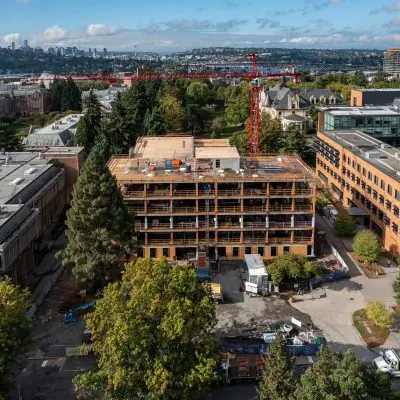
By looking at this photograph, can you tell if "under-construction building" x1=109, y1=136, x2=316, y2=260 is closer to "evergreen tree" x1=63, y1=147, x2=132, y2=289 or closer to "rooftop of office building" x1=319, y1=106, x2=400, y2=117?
"evergreen tree" x1=63, y1=147, x2=132, y2=289

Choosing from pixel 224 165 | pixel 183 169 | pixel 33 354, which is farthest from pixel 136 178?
pixel 33 354

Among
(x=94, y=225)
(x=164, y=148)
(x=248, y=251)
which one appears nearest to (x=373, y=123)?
(x=164, y=148)

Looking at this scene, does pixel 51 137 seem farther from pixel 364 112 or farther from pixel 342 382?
pixel 342 382

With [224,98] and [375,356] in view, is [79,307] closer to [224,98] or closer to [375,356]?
[375,356]

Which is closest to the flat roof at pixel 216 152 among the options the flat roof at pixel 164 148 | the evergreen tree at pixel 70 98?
the flat roof at pixel 164 148

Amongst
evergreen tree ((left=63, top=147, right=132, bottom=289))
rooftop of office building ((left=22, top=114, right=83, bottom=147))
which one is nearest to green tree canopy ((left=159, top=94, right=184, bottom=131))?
rooftop of office building ((left=22, top=114, right=83, bottom=147))

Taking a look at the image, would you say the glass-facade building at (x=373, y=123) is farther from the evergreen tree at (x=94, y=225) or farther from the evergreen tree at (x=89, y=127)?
the evergreen tree at (x=94, y=225)
